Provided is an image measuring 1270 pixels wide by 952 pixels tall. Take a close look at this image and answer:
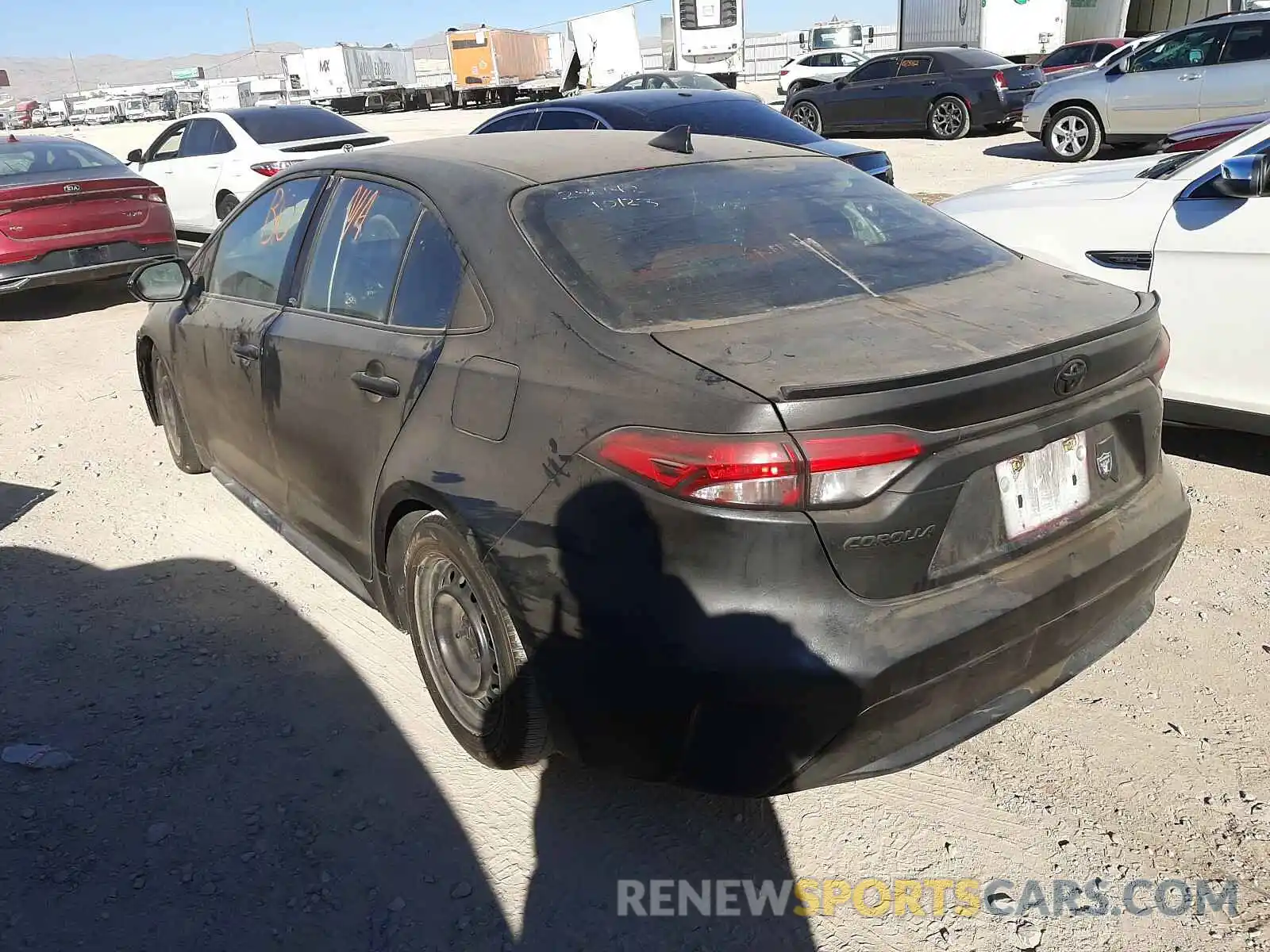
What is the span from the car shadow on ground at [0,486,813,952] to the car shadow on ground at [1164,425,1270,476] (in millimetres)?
3245

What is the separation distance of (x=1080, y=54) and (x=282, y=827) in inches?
954

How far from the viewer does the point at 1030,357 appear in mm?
2209

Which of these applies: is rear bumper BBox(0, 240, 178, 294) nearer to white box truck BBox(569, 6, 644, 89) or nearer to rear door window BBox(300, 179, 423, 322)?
rear door window BBox(300, 179, 423, 322)

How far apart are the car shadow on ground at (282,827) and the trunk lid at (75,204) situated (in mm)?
6120

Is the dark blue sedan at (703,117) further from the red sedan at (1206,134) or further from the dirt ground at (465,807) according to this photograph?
the dirt ground at (465,807)

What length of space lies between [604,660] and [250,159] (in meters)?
9.51

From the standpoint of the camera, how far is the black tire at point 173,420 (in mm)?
4828

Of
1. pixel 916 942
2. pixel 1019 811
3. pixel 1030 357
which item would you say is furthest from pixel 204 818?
pixel 1030 357

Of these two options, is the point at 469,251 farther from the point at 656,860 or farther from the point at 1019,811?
the point at 1019,811

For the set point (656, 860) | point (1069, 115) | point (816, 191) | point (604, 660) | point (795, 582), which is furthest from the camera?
point (1069, 115)

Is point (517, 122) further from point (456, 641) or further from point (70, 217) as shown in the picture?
point (456, 641)

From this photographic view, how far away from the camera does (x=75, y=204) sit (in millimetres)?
8594

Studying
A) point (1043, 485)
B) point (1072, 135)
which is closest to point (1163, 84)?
point (1072, 135)

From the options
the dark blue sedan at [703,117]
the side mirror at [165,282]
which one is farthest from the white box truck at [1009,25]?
the side mirror at [165,282]
